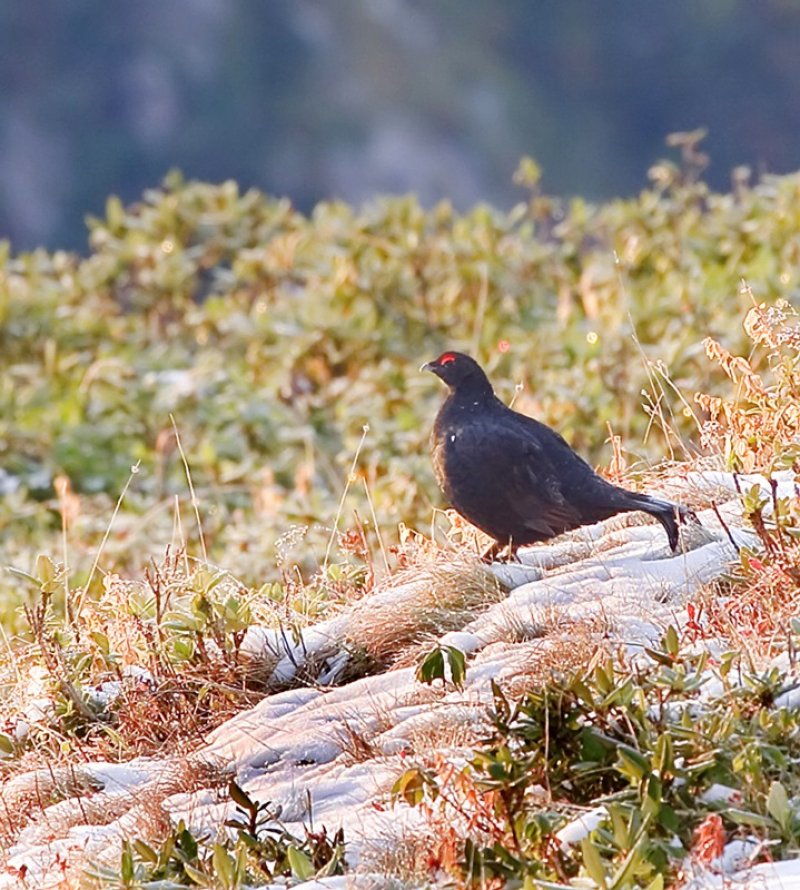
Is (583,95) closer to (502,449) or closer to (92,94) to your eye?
(92,94)

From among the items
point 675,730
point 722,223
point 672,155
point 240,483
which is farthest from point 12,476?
point 672,155

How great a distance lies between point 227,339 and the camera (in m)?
12.9

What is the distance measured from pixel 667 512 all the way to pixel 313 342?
266 inches

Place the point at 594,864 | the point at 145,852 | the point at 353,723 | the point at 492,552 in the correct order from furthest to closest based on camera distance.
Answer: the point at 492,552, the point at 353,723, the point at 145,852, the point at 594,864

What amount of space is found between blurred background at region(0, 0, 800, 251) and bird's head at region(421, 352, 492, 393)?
23369 mm

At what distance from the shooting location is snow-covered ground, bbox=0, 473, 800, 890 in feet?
15.0

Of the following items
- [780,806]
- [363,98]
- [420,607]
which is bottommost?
[780,806]

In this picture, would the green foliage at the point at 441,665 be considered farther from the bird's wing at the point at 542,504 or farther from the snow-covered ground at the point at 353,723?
the bird's wing at the point at 542,504

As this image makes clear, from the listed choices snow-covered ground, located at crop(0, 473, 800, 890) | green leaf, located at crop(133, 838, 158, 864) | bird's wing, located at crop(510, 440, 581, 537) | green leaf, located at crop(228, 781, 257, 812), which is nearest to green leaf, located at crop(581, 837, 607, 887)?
snow-covered ground, located at crop(0, 473, 800, 890)

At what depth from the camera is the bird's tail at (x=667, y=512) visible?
5332 millimetres

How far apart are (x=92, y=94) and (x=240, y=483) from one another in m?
22.7

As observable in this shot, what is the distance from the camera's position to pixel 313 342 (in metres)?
11.9

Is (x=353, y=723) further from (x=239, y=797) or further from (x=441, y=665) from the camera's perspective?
(x=239, y=797)

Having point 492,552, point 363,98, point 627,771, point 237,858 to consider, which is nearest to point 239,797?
point 237,858
